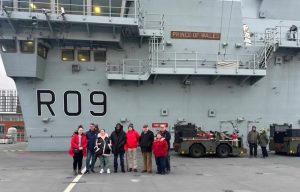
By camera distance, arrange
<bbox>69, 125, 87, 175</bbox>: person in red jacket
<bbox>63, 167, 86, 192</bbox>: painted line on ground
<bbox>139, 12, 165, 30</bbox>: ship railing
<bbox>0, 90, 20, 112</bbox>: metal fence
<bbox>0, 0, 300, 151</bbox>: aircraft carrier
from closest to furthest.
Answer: <bbox>63, 167, 86, 192</bbox>: painted line on ground, <bbox>69, 125, 87, 175</bbox>: person in red jacket, <bbox>0, 0, 300, 151</bbox>: aircraft carrier, <bbox>139, 12, 165, 30</bbox>: ship railing, <bbox>0, 90, 20, 112</bbox>: metal fence

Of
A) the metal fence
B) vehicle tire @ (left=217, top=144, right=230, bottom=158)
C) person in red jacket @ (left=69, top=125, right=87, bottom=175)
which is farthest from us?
the metal fence

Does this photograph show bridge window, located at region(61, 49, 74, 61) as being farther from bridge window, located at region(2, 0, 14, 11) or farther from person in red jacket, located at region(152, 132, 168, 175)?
person in red jacket, located at region(152, 132, 168, 175)

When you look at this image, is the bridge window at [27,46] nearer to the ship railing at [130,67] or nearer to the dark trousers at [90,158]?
the ship railing at [130,67]

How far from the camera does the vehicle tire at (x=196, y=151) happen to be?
60.2 ft

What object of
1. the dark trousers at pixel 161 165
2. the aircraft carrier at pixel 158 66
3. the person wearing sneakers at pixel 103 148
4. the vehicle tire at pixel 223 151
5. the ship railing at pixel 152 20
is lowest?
the vehicle tire at pixel 223 151

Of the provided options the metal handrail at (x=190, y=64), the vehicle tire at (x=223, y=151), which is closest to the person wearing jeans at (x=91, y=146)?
the metal handrail at (x=190, y=64)

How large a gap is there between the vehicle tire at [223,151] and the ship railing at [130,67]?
557cm

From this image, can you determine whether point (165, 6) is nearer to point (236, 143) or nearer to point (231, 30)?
point (231, 30)

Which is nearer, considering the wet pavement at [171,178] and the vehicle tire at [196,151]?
→ the wet pavement at [171,178]

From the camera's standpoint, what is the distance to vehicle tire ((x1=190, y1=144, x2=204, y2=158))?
1836 centimetres

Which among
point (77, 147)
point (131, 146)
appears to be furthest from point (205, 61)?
point (77, 147)

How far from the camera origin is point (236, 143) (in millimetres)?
18797

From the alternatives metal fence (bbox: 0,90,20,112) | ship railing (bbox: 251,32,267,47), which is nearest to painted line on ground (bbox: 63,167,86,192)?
ship railing (bbox: 251,32,267,47)

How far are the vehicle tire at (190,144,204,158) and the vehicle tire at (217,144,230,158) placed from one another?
83 centimetres
